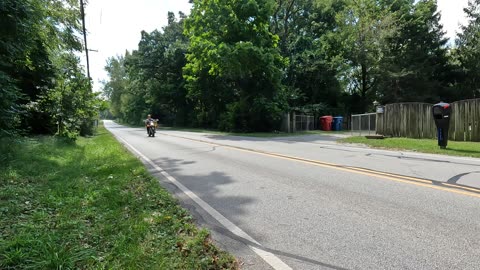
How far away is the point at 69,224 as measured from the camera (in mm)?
3740

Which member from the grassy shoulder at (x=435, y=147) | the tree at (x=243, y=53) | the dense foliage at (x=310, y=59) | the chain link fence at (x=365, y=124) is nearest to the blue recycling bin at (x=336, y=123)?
the dense foliage at (x=310, y=59)

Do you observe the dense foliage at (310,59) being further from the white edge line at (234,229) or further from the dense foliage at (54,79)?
the white edge line at (234,229)

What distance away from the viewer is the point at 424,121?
15.2 metres

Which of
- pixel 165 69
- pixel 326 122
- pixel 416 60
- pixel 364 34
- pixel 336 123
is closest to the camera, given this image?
pixel 326 122

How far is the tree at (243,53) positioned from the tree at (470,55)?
2113 centimetres

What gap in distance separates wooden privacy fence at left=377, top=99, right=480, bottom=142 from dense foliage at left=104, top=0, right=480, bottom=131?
33.3 ft

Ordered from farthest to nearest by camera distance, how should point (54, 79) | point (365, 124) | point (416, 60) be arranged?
point (416, 60)
point (365, 124)
point (54, 79)

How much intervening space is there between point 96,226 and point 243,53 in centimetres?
2065

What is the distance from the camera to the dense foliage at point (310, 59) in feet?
82.6

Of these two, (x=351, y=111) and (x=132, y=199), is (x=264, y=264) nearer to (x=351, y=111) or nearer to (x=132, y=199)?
(x=132, y=199)

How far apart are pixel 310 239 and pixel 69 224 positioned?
286 cm

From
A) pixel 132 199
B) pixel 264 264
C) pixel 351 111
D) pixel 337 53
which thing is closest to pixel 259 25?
pixel 337 53

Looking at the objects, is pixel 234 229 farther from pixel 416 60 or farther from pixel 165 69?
pixel 165 69

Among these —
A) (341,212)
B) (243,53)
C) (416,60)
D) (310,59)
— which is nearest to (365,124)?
(243,53)
